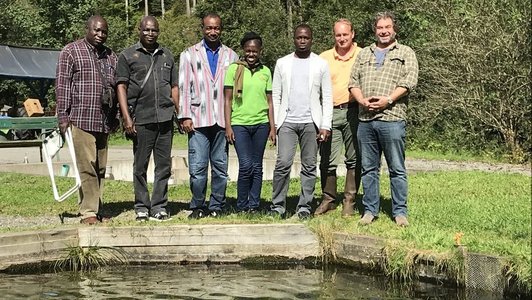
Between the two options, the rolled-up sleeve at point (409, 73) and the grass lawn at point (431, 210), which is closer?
the grass lawn at point (431, 210)

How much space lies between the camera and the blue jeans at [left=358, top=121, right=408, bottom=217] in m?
6.94

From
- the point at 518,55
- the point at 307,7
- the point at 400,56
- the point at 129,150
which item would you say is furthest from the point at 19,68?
the point at 400,56

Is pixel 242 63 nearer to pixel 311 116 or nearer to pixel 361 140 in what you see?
pixel 311 116

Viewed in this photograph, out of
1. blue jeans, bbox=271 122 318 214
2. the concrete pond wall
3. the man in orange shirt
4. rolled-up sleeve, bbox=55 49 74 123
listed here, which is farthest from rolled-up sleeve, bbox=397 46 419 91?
rolled-up sleeve, bbox=55 49 74 123

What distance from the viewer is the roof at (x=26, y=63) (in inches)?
879

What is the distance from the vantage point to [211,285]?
6.01m

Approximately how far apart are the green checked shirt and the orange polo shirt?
1.80 feet

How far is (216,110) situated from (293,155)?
86 cm

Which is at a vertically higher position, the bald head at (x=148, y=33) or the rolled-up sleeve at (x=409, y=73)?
the bald head at (x=148, y=33)

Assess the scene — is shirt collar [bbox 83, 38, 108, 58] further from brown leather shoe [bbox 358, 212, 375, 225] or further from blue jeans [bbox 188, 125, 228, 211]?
brown leather shoe [bbox 358, 212, 375, 225]

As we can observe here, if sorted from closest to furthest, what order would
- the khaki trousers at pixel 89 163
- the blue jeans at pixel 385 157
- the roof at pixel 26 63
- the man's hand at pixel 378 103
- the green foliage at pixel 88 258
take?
the green foliage at pixel 88 258
the man's hand at pixel 378 103
the blue jeans at pixel 385 157
the khaki trousers at pixel 89 163
the roof at pixel 26 63

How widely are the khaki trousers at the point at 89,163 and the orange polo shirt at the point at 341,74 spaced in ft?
7.42

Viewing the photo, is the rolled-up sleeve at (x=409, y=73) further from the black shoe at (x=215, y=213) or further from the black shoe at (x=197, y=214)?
the black shoe at (x=197, y=214)

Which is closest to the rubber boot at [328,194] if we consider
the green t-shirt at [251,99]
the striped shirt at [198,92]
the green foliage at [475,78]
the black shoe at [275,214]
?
the black shoe at [275,214]
